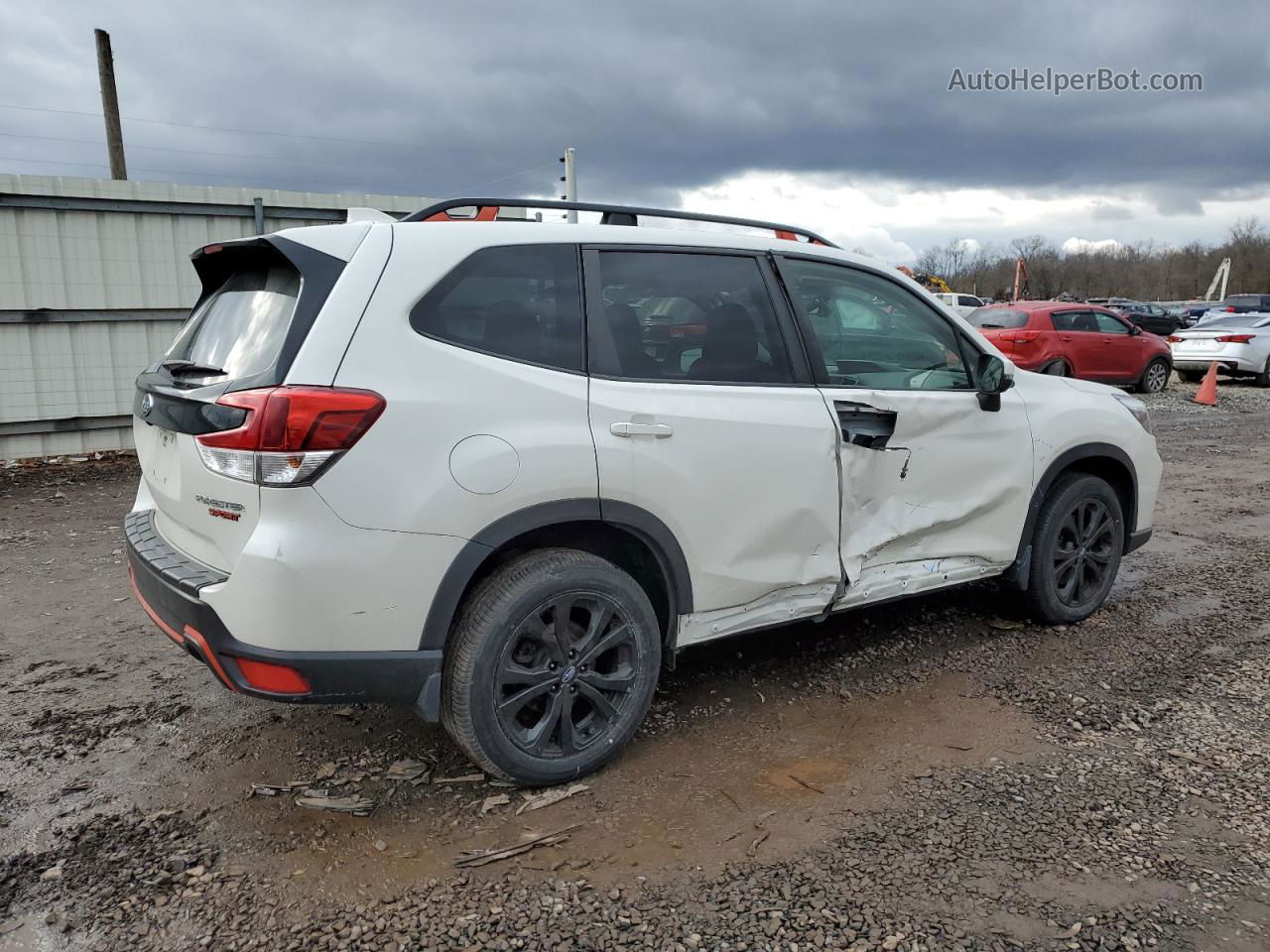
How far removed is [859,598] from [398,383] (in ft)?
6.91

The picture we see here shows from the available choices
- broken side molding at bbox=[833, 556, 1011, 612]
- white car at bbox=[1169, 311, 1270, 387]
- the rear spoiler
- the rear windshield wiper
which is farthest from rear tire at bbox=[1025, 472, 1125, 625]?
white car at bbox=[1169, 311, 1270, 387]

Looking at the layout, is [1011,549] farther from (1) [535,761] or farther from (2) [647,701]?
(1) [535,761]

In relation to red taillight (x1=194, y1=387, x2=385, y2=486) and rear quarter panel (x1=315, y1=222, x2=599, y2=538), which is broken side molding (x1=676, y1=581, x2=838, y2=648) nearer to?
rear quarter panel (x1=315, y1=222, x2=599, y2=538)

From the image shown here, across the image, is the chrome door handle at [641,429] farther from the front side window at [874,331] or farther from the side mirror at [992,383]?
the side mirror at [992,383]

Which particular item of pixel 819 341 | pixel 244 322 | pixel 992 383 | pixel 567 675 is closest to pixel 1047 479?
pixel 992 383

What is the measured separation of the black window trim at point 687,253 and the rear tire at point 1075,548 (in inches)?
69.0

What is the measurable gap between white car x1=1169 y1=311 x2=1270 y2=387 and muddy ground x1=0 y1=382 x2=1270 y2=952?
16890 millimetres

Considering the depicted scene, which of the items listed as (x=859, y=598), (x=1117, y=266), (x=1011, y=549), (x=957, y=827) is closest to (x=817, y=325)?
(x=859, y=598)

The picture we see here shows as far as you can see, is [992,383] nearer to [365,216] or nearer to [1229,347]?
[365,216]

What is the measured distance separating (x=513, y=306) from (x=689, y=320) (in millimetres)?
709

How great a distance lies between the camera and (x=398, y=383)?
8.78ft

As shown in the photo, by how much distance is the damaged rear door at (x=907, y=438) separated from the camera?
3648 mm

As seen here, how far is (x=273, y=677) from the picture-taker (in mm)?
2639

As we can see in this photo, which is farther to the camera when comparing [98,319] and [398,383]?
[98,319]
